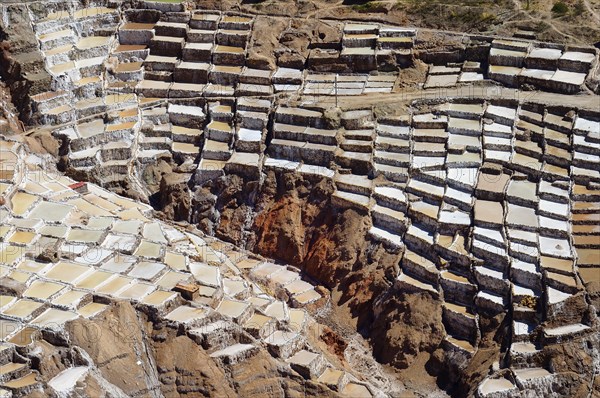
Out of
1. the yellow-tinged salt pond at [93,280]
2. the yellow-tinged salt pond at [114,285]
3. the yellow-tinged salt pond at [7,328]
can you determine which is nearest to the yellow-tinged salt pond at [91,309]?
the yellow-tinged salt pond at [114,285]

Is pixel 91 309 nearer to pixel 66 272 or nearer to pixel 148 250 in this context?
pixel 66 272

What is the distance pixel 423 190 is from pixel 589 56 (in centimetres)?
989

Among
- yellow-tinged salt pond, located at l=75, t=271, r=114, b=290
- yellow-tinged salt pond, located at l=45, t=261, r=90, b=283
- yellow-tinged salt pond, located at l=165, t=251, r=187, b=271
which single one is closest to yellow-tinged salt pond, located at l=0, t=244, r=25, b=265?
yellow-tinged salt pond, located at l=45, t=261, r=90, b=283

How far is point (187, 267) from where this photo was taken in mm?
38062

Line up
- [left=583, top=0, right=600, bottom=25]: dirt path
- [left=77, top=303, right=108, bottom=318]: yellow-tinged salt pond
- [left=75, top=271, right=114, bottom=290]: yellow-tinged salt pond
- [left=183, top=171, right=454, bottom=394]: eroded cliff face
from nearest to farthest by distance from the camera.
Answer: [left=77, top=303, right=108, bottom=318]: yellow-tinged salt pond < [left=75, top=271, right=114, bottom=290]: yellow-tinged salt pond < [left=183, top=171, right=454, bottom=394]: eroded cliff face < [left=583, top=0, right=600, bottom=25]: dirt path

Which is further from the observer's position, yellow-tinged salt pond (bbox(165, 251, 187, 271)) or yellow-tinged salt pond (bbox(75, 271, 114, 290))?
yellow-tinged salt pond (bbox(165, 251, 187, 271))

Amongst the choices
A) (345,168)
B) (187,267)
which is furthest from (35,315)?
(345,168)

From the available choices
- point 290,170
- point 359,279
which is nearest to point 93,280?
point 359,279

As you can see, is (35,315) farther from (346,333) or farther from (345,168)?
(345,168)

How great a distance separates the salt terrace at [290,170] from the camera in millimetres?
35656

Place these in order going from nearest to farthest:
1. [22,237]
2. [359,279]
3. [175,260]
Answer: [22,237], [175,260], [359,279]

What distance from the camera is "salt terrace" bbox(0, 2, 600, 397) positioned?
35.7 m

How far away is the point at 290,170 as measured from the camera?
43375 mm

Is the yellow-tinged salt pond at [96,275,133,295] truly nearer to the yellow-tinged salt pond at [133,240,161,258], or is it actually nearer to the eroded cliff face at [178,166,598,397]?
the yellow-tinged salt pond at [133,240,161,258]
